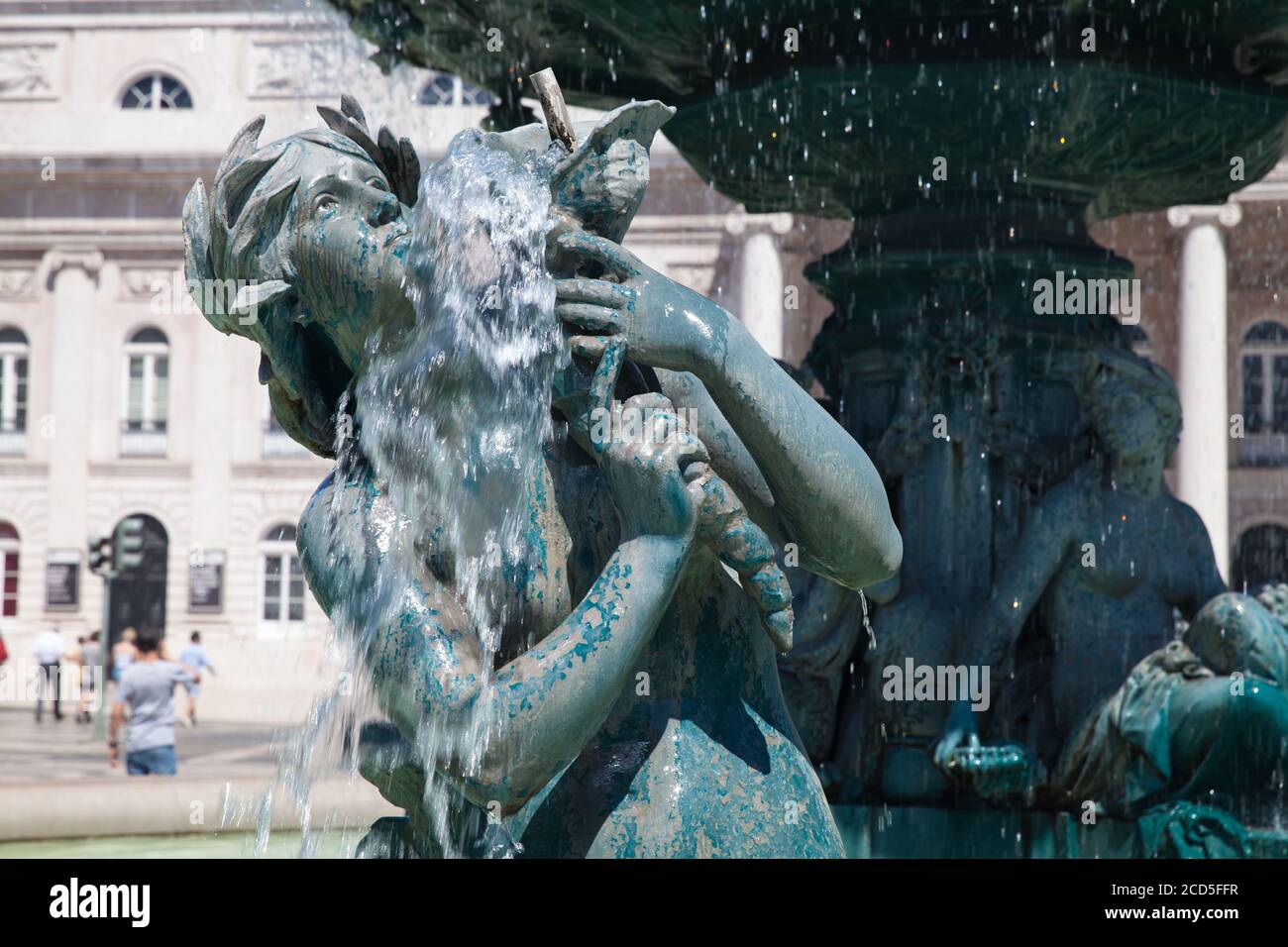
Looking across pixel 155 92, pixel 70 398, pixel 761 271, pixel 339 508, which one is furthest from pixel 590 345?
pixel 155 92

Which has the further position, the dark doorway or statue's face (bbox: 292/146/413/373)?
the dark doorway

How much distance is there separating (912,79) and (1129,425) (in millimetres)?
1072

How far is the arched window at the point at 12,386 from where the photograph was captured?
3619cm

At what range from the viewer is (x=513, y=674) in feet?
6.86

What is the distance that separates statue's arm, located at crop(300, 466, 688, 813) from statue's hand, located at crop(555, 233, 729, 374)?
229 millimetres

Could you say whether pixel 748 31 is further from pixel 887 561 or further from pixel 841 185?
pixel 887 561

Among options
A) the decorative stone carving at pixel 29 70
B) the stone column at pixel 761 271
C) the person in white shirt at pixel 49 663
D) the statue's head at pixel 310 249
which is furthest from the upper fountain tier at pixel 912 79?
the decorative stone carving at pixel 29 70

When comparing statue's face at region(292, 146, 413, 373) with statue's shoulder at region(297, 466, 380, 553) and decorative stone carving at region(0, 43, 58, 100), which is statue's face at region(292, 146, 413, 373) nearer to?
statue's shoulder at region(297, 466, 380, 553)

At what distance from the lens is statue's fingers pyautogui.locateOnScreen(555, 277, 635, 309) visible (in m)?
2.13

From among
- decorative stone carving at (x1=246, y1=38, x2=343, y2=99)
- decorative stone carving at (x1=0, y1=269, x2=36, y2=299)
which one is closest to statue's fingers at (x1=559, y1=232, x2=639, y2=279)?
decorative stone carving at (x1=246, y1=38, x2=343, y2=99)

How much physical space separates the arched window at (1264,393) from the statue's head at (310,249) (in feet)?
92.2

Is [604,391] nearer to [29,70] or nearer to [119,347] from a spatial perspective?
[119,347]

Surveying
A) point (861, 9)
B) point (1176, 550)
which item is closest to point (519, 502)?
point (861, 9)
